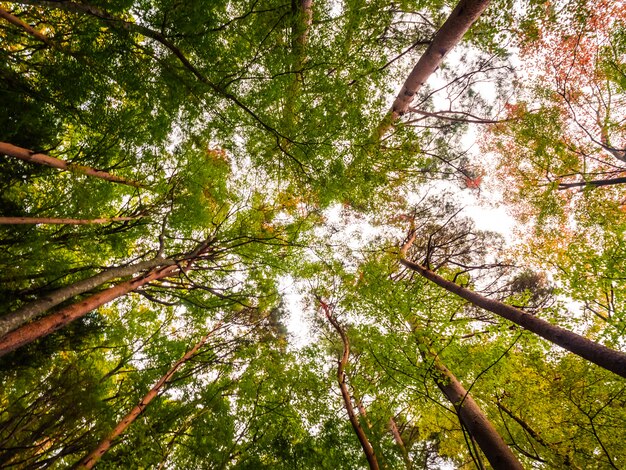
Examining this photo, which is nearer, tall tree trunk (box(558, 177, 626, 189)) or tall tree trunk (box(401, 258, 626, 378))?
tall tree trunk (box(401, 258, 626, 378))

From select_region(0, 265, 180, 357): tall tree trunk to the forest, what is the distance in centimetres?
3

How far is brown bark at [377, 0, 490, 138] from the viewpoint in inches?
198

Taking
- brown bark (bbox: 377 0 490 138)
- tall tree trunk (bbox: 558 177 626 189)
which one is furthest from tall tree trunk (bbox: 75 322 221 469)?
tall tree trunk (bbox: 558 177 626 189)

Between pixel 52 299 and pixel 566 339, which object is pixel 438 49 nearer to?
pixel 566 339

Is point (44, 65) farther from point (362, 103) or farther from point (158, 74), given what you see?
point (362, 103)

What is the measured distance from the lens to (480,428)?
5.09 metres

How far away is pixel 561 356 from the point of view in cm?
637

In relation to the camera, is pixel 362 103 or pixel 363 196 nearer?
pixel 362 103

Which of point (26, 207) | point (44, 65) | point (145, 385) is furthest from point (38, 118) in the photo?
point (145, 385)

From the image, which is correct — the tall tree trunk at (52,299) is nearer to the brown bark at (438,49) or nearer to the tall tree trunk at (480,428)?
the tall tree trunk at (480,428)

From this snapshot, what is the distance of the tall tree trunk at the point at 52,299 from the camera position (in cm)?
283

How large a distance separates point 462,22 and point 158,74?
6051mm

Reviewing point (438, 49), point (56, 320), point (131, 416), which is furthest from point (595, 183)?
point (131, 416)

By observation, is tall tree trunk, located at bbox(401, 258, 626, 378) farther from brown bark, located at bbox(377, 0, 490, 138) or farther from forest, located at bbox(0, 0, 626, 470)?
brown bark, located at bbox(377, 0, 490, 138)
